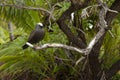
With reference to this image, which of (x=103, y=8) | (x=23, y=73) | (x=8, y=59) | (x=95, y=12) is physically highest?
(x=103, y=8)

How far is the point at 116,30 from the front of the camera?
6895 millimetres

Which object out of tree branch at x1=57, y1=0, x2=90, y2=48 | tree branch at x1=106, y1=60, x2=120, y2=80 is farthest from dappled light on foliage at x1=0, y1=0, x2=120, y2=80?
tree branch at x1=57, y1=0, x2=90, y2=48

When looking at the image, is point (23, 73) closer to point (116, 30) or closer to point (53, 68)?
point (53, 68)

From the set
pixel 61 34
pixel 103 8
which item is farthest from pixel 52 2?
pixel 103 8

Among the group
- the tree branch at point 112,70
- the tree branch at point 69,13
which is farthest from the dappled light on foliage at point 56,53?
the tree branch at point 69,13

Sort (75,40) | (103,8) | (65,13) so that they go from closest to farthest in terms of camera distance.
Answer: (103,8)
(65,13)
(75,40)

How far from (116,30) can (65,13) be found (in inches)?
62.4

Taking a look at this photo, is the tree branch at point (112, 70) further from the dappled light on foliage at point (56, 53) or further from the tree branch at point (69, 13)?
the tree branch at point (69, 13)

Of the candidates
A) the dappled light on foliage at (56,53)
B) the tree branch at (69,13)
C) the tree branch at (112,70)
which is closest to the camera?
the tree branch at (69,13)

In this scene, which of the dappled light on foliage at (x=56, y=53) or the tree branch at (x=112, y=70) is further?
the dappled light on foliage at (x=56, y=53)

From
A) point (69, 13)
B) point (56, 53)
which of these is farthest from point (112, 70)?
point (69, 13)

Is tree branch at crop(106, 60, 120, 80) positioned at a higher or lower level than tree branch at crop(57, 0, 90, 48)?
lower

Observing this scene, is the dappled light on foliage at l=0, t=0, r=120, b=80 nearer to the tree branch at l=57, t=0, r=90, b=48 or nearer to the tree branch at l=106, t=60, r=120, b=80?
the tree branch at l=106, t=60, r=120, b=80

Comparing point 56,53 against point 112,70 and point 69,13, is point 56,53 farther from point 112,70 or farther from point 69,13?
point 69,13
